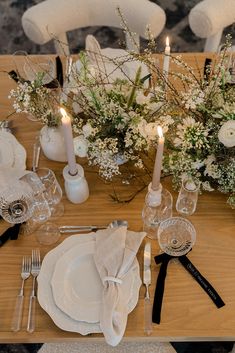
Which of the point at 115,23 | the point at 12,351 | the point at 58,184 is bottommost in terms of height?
the point at 12,351

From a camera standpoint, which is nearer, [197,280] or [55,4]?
[197,280]

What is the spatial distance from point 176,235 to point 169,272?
0.12 meters

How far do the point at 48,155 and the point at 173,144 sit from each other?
16.0 inches

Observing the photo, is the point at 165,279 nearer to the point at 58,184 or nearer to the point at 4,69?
the point at 58,184

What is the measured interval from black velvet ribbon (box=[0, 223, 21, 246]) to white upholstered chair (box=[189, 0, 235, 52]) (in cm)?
112

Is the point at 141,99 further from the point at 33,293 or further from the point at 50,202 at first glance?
the point at 33,293

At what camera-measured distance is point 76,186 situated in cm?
122

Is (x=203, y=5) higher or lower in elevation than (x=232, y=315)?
higher

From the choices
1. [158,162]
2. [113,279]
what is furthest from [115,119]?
[113,279]

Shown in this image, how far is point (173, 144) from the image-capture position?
120 centimetres

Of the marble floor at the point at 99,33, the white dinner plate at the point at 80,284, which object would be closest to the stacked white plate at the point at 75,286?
the white dinner plate at the point at 80,284

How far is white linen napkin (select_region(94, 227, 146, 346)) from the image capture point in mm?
1018

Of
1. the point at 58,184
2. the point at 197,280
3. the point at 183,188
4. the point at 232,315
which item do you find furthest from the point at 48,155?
the point at 232,315

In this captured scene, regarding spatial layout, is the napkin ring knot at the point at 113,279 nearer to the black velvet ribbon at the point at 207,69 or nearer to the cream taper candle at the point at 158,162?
the cream taper candle at the point at 158,162
